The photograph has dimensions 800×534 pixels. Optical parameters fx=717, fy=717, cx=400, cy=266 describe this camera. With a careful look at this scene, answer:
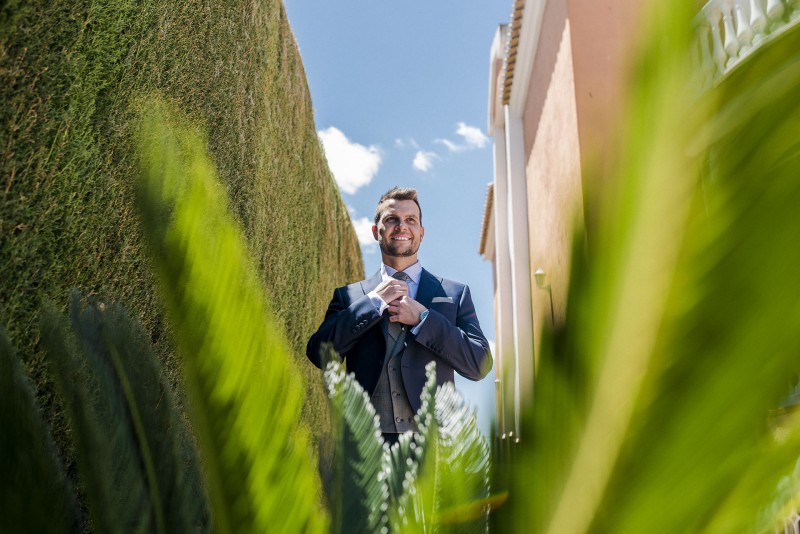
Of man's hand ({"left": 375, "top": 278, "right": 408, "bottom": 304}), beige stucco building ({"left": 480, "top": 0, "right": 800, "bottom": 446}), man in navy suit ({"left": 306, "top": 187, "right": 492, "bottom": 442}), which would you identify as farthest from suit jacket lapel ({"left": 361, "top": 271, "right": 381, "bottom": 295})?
beige stucco building ({"left": 480, "top": 0, "right": 800, "bottom": 446})

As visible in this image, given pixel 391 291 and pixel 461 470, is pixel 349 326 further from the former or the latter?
pixel 461 470

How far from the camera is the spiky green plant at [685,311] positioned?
1.54 feet

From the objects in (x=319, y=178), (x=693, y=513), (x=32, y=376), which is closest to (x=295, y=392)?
(x=693, y=513)

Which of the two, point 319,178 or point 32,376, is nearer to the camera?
point 32,376

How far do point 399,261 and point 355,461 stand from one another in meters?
2.03

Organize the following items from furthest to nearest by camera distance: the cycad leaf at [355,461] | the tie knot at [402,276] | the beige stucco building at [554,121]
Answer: the tie knot at [402,276] → the cycad leaf at [355,461] → the beige stucco building at [554,121]

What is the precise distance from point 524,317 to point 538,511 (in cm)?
763

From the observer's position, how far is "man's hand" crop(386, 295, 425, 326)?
8.40 feet

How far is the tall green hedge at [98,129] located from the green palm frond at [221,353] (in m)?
1.00

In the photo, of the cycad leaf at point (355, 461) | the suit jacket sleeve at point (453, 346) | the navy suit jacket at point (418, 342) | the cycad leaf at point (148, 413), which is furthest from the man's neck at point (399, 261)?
the cycad leaf at point (355, 461)

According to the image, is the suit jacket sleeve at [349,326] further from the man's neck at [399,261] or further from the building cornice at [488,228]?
the building cornice at [488,228]

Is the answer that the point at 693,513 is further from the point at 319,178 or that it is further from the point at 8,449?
the point at 319,178

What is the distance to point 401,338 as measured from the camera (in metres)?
2.64

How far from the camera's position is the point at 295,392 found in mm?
837
